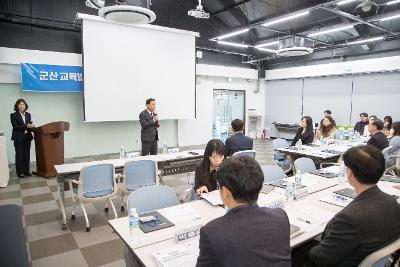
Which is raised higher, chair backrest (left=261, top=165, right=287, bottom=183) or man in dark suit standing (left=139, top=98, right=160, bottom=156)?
man in dark suit standing (left=139, top=98, right=160, bottom=156)

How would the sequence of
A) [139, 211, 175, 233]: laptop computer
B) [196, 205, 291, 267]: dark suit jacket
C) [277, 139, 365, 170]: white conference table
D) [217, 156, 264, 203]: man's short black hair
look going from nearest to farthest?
[196, 205, 291, 267]: dark suit jacket → [217, 156, 264, 203]: man's short black hair → [139, 211, 175, 233]: laptop computer → [277, 139, 365, 170]: white conference table

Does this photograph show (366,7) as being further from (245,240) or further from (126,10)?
(245,240)

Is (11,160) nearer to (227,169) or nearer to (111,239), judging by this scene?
(111,239)

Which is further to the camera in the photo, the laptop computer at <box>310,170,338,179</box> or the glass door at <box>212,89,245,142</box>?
the glass door at <box>212,89,245,142</box>

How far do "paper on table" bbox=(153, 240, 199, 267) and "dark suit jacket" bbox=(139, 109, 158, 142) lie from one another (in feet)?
13.1

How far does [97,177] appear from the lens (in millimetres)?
3537

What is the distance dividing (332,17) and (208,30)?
4110 millimetres

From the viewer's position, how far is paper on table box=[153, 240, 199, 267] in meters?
1.51

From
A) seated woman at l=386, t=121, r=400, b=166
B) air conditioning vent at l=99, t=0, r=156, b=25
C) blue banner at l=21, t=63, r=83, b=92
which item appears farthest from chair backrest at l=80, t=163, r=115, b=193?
seated woman at l=386, t=121, r=400, b=166

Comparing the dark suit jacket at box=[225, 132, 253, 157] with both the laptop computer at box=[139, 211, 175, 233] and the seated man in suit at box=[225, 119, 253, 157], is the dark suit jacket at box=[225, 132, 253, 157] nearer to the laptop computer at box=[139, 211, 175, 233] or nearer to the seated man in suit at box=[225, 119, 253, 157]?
the seated man in suit at box=[225, 119, 253, 157]

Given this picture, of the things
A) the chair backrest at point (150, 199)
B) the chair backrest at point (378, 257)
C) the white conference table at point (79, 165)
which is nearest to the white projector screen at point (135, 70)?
the white conference table at point (79, 165)

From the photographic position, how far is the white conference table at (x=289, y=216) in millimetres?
1722

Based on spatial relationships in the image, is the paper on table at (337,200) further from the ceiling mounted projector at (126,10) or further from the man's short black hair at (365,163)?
the ceiling mounted projector at (126,10)

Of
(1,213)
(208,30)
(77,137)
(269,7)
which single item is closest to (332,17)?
(269,7)
